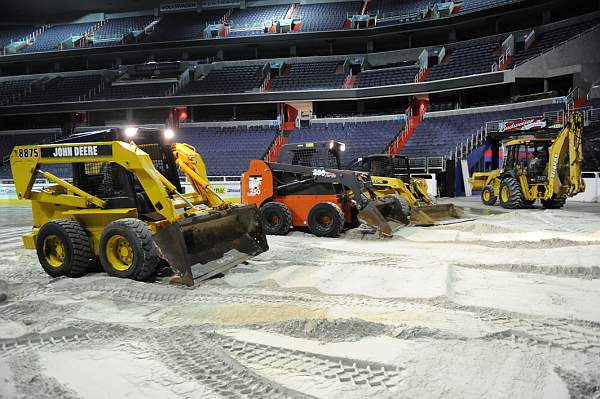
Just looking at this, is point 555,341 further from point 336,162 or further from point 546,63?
point 546,63

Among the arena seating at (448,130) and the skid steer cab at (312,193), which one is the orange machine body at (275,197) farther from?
the arena seating at (448,130)

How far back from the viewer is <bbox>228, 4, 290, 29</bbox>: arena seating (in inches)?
1307

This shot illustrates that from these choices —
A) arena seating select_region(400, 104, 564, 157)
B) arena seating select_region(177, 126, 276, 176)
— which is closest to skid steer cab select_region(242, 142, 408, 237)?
arena seating select_region(400, 104, 564, 157)

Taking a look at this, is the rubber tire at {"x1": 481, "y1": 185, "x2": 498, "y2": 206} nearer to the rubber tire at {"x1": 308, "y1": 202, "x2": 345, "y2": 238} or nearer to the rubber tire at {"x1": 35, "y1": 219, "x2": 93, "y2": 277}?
the rubber tire at {"x1": 308, "y1": 202, "x2": 345, "y2": 238}

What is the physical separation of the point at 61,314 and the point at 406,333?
3272mm

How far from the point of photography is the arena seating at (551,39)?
23500mm

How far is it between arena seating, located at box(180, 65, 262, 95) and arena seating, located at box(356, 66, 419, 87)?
6755mm

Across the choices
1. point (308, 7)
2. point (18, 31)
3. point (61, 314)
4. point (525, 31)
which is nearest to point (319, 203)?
point (61, 314)

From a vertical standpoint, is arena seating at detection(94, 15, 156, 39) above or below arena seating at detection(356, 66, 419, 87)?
above

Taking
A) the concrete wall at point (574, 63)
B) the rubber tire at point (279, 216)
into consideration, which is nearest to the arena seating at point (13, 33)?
the rubber tire at point (279, 216)

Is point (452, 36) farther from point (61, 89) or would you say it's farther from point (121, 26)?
point (61, 89)

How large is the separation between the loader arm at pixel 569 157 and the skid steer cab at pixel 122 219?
1056 cm

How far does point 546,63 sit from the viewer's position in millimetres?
23000

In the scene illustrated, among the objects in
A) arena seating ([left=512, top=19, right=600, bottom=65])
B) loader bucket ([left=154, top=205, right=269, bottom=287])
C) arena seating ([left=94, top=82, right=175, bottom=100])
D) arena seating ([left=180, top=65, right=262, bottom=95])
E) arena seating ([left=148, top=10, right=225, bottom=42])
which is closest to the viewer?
loader bucket ([left=154, top=205, right=269, bottom=287])
